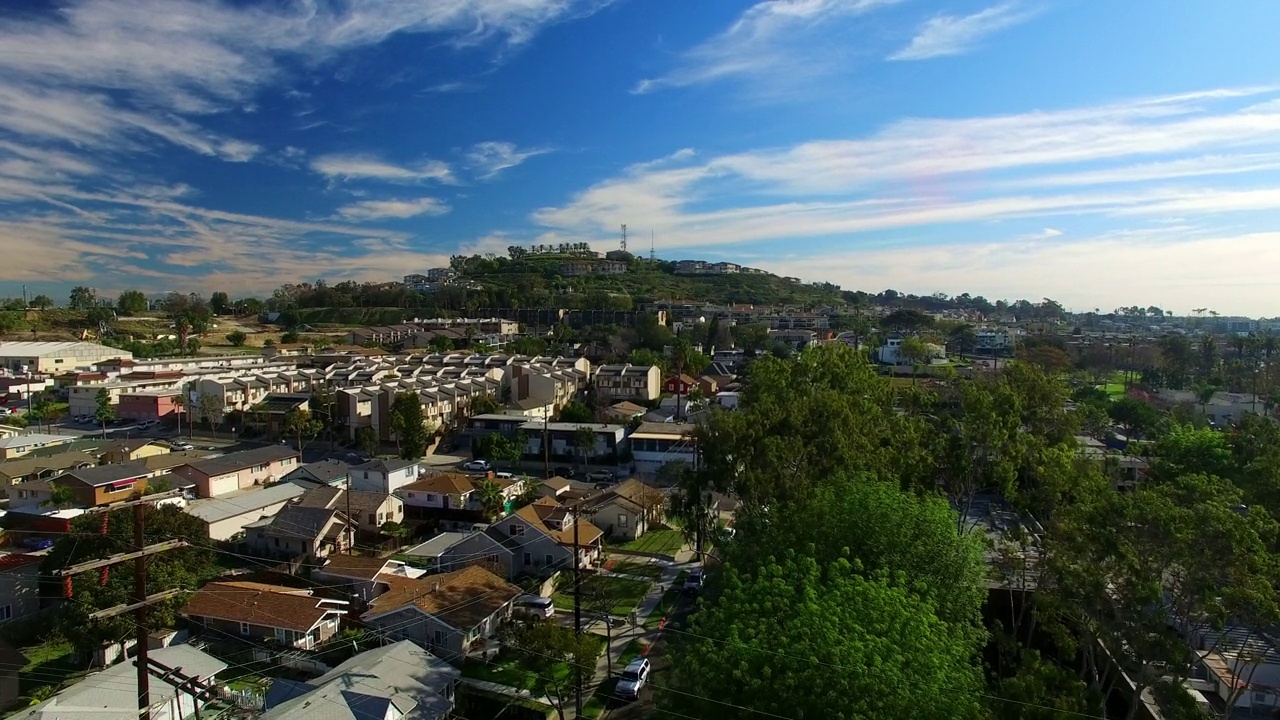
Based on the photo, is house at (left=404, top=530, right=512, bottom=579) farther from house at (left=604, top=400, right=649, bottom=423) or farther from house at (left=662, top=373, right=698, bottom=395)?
house at (left=662, top=373, right=698, bottom=395)

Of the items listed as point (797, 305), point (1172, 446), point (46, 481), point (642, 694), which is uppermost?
point (797, 305)

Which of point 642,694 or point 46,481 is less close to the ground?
point 46,481

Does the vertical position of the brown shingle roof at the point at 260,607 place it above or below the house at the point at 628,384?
below

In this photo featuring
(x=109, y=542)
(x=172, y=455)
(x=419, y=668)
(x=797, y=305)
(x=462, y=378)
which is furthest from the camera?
(x=797, y=305)

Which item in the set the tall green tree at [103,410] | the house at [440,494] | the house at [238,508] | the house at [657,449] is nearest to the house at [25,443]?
the tall green tree at [103,410]

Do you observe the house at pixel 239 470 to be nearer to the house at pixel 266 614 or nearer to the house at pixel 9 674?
the house at pixel 266 614

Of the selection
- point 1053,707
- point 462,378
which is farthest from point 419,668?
point 462,378

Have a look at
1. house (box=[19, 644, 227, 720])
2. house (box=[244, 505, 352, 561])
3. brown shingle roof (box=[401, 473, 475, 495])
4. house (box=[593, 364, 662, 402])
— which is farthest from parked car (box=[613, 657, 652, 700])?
house (box=[593, 364, 662, 402])

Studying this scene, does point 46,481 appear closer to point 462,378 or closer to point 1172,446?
point 462,378
